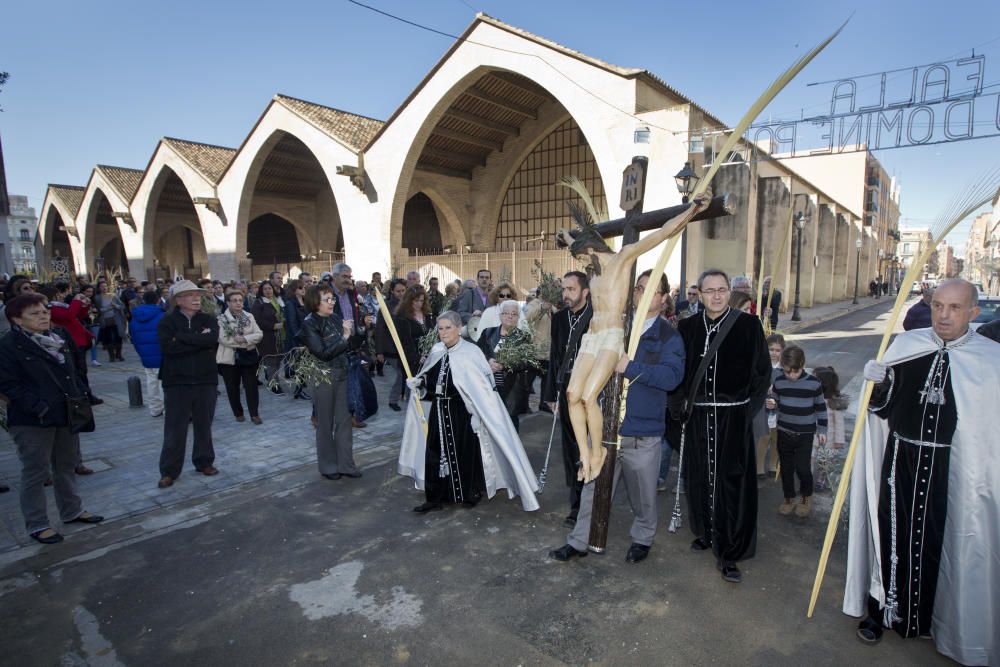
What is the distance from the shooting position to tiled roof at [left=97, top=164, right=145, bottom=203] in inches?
1152

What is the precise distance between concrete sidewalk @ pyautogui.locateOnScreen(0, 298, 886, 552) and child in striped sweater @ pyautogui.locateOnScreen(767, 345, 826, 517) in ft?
12.9

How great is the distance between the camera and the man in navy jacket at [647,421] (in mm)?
3432

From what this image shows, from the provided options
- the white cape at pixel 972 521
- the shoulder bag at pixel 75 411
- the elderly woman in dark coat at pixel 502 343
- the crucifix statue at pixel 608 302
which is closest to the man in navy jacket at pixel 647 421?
the crucifix statue at pixel 608 302

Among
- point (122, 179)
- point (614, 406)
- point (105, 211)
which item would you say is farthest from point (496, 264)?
point (105, 211)

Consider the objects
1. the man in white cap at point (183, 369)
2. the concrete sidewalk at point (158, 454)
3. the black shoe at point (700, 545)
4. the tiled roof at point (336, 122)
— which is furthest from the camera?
the tiled roof at point (336, 122)

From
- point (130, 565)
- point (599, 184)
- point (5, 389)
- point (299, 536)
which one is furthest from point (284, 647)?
point (599, 184)

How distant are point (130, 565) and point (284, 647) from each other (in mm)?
1658

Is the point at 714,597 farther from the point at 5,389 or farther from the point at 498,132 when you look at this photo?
the point at 498,132

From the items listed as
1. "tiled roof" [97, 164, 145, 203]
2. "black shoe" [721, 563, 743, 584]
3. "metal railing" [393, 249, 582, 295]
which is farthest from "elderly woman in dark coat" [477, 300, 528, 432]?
"tiled roof" [97, 164, 145, 203]

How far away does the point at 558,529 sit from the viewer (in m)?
4.26

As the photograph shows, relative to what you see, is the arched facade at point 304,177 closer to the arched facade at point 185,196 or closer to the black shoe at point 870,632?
the arched facade at point 185,196

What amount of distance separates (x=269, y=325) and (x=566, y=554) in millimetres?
6386

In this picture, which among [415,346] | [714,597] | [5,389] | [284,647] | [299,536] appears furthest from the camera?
[415,346]

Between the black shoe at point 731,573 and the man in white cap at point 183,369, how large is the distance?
479 centimetres
